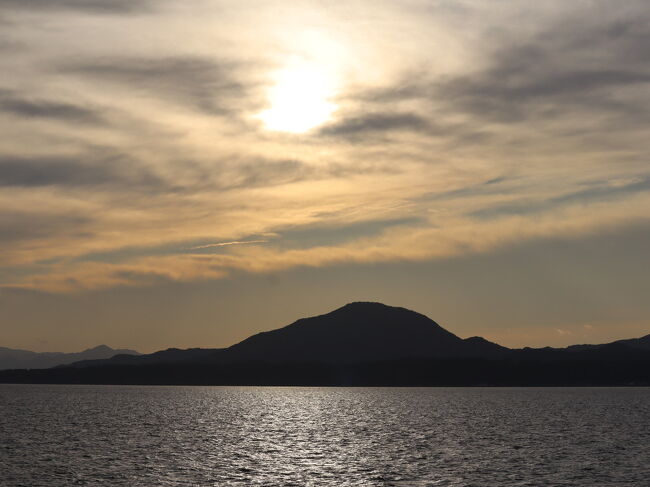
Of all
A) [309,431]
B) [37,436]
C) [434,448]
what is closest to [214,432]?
[309,431]

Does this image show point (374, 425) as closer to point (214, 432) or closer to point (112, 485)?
point (214, 432)

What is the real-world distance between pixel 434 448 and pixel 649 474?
39.1m

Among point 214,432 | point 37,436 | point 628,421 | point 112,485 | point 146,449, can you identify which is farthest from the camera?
point 628,421

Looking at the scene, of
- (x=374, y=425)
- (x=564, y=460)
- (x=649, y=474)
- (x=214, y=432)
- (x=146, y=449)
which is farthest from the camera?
(x=374, y=425)

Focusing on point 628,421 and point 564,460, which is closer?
point 564,460

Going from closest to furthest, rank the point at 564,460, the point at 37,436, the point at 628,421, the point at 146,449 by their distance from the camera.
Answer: the point at 564,460 → the point at 146,449 → the point at 37,436 → the point at 628,421

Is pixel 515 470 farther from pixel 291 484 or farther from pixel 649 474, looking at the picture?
pixel 291 484

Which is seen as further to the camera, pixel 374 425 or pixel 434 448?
pixel 374 425

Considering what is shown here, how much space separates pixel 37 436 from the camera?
141 m

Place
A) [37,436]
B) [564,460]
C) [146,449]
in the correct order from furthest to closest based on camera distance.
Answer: [37,436] < [146,449] < [564,460]

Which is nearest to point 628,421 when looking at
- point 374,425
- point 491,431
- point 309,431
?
point 491,431

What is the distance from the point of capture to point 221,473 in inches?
3617

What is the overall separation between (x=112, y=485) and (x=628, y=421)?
156 metres

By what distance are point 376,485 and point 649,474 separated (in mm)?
34052
